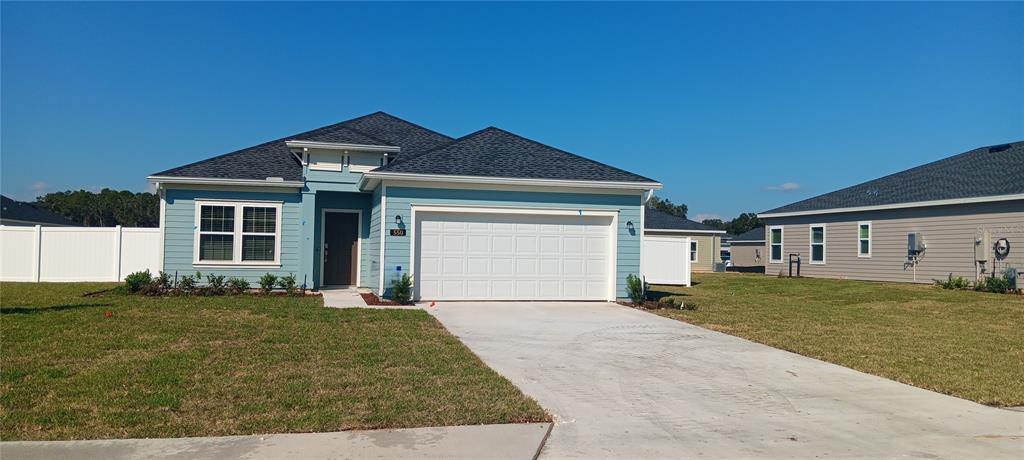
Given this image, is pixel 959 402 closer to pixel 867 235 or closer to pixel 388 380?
pixel 388 380

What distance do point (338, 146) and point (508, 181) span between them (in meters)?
4.94

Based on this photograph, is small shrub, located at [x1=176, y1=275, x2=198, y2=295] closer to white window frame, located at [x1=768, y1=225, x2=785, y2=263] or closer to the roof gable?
white window frame, located at [x1=768, y1=225, x2=785, y2=263]

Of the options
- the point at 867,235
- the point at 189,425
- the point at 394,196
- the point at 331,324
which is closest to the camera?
the point at 189,425

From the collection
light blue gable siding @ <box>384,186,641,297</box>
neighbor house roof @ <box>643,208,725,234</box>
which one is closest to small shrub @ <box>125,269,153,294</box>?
light blue gable siding @ <box>384,186,641,297</box>

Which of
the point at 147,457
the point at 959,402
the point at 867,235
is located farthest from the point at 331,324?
the point at 867,235

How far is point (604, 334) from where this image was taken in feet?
37.5

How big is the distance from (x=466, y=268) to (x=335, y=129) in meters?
6.30

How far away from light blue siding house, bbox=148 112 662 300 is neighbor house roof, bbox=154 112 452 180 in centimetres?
8

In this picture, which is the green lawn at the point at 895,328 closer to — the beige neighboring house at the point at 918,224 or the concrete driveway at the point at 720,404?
the concrete driveway at the point at 720,404

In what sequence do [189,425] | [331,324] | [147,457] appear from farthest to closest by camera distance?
[331,324]
[189,425]
[147,457]

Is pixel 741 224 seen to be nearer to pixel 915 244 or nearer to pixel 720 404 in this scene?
pixel 915 244

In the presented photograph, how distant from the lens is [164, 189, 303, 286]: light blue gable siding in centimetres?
1762

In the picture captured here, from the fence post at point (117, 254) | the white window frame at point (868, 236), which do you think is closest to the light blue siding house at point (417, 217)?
the fence post at point (117, 254)

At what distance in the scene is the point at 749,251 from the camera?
48.1m
